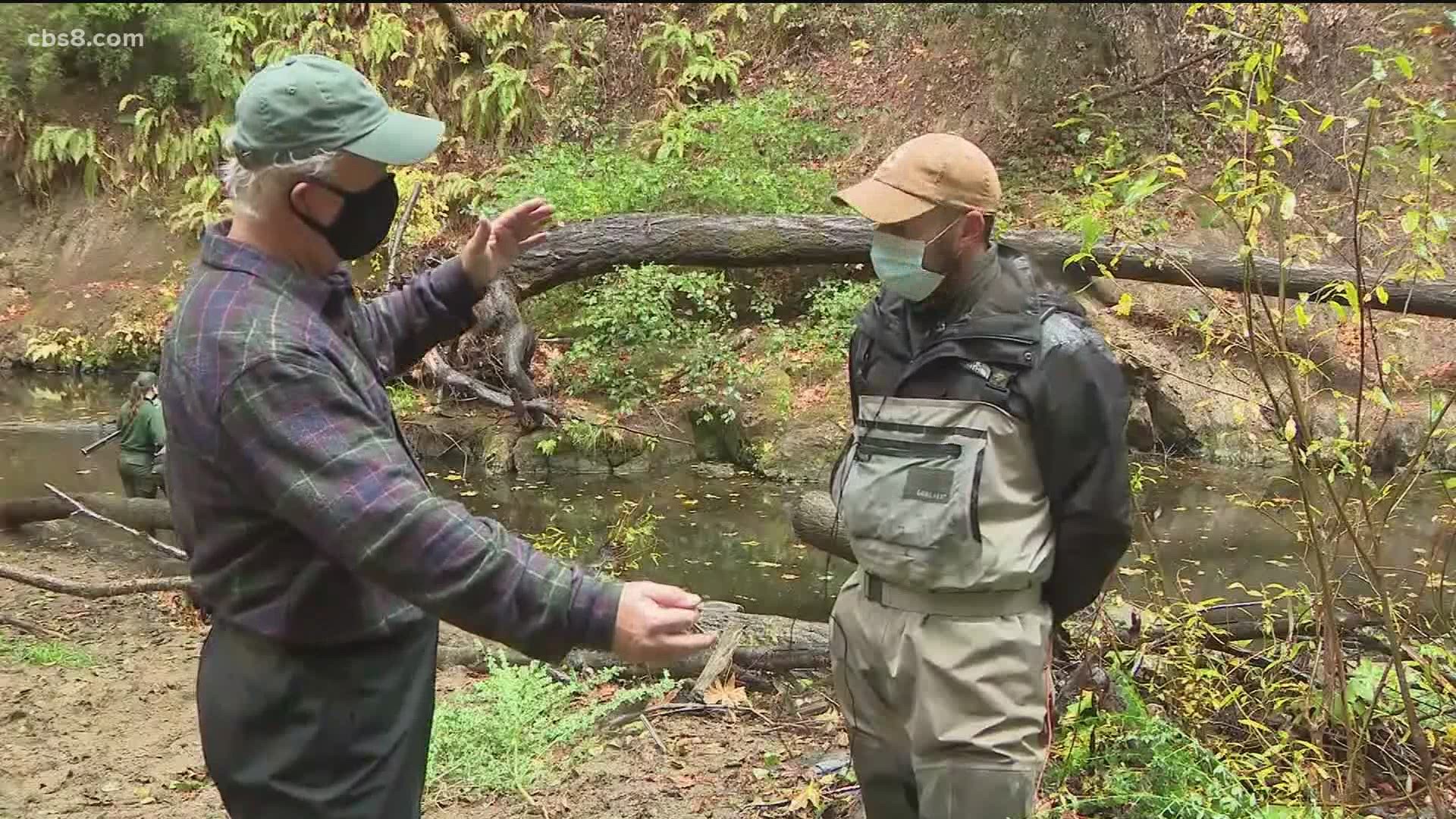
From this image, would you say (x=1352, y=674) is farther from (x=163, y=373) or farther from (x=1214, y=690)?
(x=163, y=373)

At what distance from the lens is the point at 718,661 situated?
182 inches

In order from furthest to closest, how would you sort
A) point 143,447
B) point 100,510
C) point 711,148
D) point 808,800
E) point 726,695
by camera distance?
point 711,148 < point 143,447 < point 100,510 < point 726,695 < point 808,800

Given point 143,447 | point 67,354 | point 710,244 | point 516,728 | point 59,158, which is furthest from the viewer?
point 59,158

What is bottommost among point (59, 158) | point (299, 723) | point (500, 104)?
point (59, 158)

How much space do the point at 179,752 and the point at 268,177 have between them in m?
3.25

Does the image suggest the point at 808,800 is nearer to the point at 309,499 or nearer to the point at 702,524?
the point at 309,499

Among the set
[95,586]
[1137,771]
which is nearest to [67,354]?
[95,586]

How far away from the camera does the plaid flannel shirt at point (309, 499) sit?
63.0 inches

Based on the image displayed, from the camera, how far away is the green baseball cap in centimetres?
175

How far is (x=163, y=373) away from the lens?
1763 mm

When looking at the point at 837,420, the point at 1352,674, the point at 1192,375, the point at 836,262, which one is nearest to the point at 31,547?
the point at 837,420

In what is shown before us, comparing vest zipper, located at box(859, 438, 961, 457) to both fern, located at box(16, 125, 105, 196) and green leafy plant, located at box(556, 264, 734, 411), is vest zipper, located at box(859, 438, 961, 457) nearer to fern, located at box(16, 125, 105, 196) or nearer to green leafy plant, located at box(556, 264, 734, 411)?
green leafy plant, located at box(556, 264, 734, 411)

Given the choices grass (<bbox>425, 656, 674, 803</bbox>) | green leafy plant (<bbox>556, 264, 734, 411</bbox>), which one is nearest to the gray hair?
grass (<bbox>425, 656, 674, 803</bbox>)

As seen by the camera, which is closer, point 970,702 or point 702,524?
point 970,702
